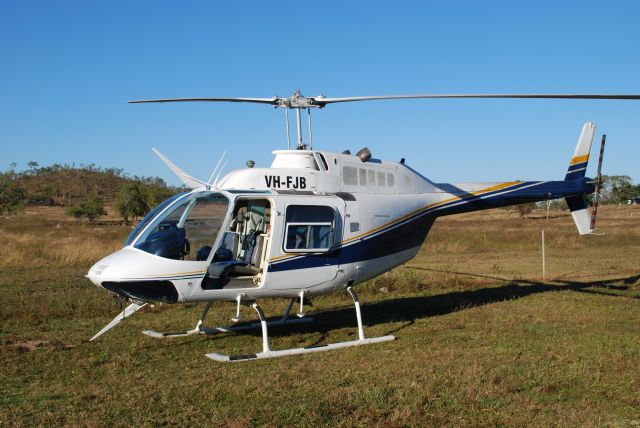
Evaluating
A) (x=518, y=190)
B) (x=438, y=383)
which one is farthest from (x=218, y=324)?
(x=518, y=190)

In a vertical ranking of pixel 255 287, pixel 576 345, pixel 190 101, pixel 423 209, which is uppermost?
pixel 190 101

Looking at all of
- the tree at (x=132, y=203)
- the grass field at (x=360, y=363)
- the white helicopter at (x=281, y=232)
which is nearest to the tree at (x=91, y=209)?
the tree at (x=132, y=203)

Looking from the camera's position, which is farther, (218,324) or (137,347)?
(218,324)

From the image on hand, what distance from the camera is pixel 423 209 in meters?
12.8

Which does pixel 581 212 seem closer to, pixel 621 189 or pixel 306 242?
pixel 306 242

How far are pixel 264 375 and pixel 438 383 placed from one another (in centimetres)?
234

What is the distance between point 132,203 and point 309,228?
54.6 meters

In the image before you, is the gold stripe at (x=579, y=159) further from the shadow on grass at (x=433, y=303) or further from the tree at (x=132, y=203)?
the tree at (x=132, y=203)

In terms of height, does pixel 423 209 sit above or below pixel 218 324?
above

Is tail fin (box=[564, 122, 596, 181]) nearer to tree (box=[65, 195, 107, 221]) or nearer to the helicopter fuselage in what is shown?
the helicopter fuselage

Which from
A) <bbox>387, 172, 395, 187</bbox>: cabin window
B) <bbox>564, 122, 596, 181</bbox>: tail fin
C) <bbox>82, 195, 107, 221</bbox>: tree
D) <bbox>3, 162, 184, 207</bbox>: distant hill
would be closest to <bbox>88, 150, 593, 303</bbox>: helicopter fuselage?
<bbox>387, 172, 395, 187</bbox>: cabin window

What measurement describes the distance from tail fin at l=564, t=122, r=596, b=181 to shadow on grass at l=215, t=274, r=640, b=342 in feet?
10.6

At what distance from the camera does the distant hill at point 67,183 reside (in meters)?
108

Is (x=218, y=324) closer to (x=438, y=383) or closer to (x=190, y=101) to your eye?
(x=190, y=101)
